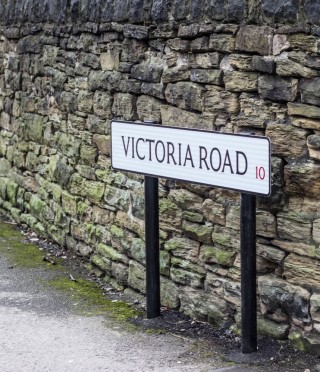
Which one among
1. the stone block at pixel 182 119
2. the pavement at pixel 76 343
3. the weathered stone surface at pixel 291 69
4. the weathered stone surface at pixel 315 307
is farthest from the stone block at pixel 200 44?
the pavement at pixel 76 343

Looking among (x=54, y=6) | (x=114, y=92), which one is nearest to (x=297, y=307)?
(x=114, y=92)

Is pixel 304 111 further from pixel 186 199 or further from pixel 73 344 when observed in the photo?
pixel 73 344

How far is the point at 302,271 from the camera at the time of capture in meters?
4.95

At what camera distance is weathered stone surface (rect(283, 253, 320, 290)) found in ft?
16.0

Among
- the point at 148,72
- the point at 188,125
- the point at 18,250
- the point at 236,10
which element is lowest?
the point at 18,250

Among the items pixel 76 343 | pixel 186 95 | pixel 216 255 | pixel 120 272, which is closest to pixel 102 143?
pixel 120 272

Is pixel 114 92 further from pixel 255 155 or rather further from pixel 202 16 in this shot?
pixel 255 155

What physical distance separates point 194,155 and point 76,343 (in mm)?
1322

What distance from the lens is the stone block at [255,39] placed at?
4.97 meters

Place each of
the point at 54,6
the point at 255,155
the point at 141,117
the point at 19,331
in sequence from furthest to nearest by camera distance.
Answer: the point at 54,6, the point at 141,117, the point at 19,331, the point at 255,155

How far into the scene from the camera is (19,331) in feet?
19.0

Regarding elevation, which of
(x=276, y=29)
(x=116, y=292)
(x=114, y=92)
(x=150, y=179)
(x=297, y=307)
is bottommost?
(x=116, y=292)

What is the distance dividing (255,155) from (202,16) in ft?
3.35

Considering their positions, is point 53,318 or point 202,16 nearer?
point 202,16
